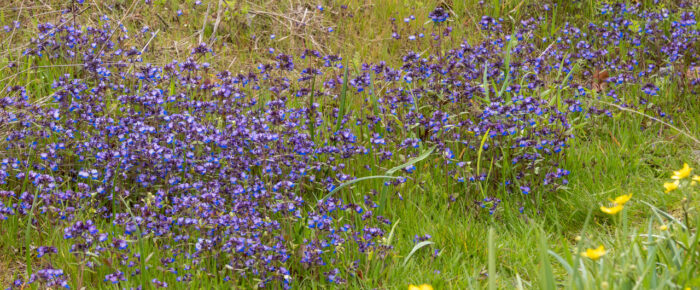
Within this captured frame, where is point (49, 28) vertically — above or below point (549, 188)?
above

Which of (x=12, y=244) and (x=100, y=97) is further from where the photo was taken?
A: (x=100, y=97)

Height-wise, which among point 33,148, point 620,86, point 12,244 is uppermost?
point 620,86

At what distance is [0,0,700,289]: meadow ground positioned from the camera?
3.04 metres

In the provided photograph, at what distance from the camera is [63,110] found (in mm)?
4082

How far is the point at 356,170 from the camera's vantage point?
158 inches

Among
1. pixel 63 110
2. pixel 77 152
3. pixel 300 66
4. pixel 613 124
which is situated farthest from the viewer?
pixel 300 66

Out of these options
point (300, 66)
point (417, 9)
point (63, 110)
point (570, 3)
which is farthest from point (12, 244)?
point (570, 3)

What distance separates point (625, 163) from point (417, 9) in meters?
2.68

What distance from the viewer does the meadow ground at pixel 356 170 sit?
3.04 meters

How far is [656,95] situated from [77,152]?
3888 millimetres

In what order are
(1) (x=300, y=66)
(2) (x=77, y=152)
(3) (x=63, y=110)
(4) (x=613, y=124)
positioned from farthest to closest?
1. (1) (x=300, y=66)
2. (4) (x=613, y=124)
3. (3) (x=63, y=110)
4. (2) (x=77, y=152)

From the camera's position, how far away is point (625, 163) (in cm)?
415

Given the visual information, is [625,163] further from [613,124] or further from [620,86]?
[620,86]

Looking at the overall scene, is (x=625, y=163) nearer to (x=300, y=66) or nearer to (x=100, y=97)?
(x=300, y=66)
